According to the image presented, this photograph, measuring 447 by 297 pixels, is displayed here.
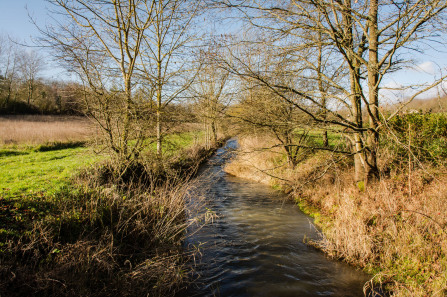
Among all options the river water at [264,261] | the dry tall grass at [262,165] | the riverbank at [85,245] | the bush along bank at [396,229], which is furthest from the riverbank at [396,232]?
the dry tall grass at [262,165]

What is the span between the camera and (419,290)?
12.6 ft

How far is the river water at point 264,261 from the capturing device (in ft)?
14.6

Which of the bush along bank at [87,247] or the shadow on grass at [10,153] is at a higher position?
the shadow on grass at [10,153]

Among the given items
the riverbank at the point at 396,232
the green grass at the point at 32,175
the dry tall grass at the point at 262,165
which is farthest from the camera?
the dry tall grass at the point at 262,165

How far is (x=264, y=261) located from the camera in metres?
5.38

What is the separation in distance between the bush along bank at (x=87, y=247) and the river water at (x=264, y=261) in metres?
0.67

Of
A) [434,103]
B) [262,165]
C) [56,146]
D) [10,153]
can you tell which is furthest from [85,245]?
[56,146]

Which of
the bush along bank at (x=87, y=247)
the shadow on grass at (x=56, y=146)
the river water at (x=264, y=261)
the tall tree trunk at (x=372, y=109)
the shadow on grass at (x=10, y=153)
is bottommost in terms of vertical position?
the river water at (x=264, y=261)

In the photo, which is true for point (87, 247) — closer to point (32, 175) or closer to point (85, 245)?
point (85, 245)

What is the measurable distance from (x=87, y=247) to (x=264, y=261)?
3434 millimetres

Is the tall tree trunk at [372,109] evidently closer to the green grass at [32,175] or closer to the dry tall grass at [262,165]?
the dry tall grass at [262,165]

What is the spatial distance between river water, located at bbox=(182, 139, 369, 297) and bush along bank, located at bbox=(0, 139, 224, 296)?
671 millimetres

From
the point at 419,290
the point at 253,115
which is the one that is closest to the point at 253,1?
the point at 253,115

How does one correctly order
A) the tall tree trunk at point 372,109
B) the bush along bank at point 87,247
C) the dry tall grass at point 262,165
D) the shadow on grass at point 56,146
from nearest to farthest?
the bush along bank at point 87,247 < the tall tree trunk at point 372,109 < the dry tall grass at point 262,165 < the shadow on grass at point 56,146
